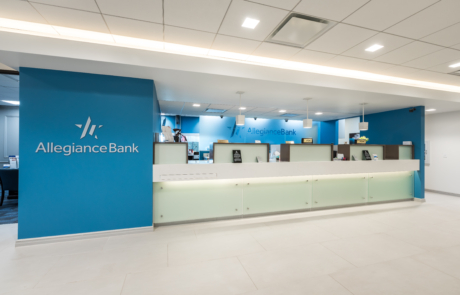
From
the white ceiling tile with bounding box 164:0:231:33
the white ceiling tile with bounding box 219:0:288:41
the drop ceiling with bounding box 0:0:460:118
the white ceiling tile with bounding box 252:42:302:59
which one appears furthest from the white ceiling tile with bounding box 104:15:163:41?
the white ceiling tile with bounding box 252:42:302:59

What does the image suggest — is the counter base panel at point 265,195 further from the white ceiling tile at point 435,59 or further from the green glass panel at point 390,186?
the white ceiling tile at point 435,59

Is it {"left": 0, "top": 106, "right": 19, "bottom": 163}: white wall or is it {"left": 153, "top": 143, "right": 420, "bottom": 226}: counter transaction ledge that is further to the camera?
{"left": 0, "top": 106, "right": 19, "bottom": 163}: white wall

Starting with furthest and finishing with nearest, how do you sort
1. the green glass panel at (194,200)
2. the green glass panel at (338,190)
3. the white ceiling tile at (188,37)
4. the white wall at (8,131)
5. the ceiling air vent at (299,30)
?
the white wall at (8,131)
the green glass panel at (338,190)
the green glass panel at (194,200)
the white ceiling tile at (188,37)
the ceiling air vent at (299,30)

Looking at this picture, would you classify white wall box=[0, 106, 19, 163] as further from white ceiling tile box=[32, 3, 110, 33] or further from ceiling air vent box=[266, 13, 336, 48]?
ceiling air vent box=[266, 13, 336, 48]

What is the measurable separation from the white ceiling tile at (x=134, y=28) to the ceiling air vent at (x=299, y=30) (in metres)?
1.56

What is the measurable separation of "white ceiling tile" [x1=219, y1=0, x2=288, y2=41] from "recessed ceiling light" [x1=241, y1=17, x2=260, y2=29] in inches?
1.5

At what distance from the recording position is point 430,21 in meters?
2.67

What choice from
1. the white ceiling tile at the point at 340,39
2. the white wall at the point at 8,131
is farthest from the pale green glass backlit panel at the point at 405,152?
the white wall at the point at 8,131

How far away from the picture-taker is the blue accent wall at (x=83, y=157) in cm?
340

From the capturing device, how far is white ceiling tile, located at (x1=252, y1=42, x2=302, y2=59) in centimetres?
337

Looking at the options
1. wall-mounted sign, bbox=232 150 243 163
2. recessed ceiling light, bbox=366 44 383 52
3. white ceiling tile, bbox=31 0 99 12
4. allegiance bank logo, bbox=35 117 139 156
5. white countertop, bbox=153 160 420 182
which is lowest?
white countertop, bbox=153 160 420 182

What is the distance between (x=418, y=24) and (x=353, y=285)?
3.21 meters

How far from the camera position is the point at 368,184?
5.84 m

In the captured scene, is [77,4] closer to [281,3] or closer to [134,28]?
[134,28]
